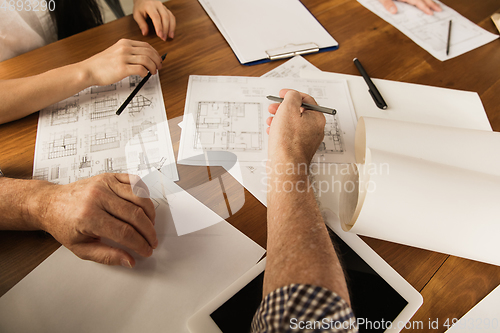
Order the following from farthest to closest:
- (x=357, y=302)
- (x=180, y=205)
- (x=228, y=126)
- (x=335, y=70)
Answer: (x=335, y=70)
(x=228, y=126)
(x=180, y=205)
(x=357, y=302)

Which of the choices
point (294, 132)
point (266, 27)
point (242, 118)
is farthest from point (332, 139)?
point (266, 27)

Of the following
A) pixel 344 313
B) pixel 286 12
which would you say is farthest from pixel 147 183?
pixel 286 12

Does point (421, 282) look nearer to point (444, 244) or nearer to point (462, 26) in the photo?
point (444, 244)

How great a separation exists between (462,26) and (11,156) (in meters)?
1.42

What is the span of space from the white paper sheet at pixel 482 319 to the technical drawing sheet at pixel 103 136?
0.61 m

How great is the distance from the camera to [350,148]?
2.14 feet

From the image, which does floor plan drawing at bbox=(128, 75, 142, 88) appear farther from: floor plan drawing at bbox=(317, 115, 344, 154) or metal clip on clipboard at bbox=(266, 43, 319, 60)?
floor plan drawing at bbox=(317, 115, 344, 154)

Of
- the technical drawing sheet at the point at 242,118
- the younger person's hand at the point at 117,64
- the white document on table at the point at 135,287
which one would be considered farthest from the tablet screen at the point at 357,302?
the younger person's hand at the point at 117,64

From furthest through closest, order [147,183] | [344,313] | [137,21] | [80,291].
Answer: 1. [137,21]
2. [147,183]
3. [80,291]
4. [344,313]

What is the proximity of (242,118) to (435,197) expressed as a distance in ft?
1.47

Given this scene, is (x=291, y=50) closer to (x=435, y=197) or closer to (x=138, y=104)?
(x=138, y=104)

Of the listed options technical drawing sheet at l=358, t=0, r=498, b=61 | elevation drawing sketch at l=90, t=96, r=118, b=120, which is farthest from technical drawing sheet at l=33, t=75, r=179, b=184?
technical drawing sheet at l=358, t=0, r=498, b=61

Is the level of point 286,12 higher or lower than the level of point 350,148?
higher

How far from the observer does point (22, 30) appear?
2.79ft
